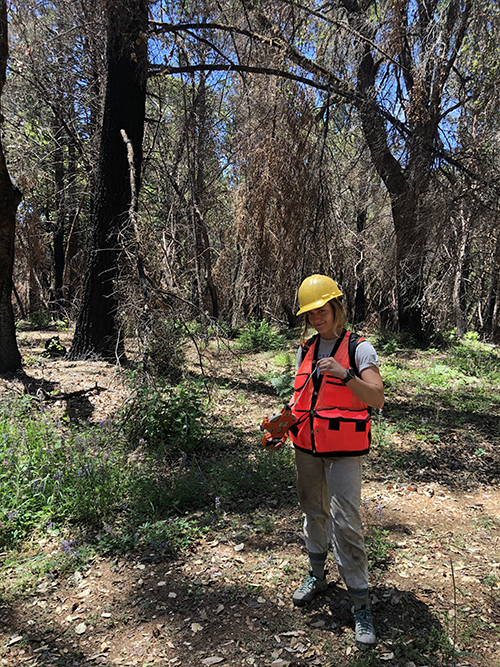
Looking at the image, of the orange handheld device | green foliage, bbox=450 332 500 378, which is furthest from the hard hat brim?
green foliage, bbox=450 332 500 378

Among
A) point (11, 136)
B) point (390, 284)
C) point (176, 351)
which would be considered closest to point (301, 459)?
point (176, 351)

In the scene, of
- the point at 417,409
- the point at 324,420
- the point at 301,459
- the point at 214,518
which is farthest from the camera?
the point at 417,409

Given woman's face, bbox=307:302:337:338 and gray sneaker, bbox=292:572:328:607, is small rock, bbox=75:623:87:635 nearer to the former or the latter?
gray sneaker, bbox=292:572:328:607

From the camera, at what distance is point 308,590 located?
9.11 feet

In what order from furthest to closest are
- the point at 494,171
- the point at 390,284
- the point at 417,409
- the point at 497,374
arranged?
1. the point at 390,284
2. the point at 497,374
3. the point at 417,409
4. the point at 494,171

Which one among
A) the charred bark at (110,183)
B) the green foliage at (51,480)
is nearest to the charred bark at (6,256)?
the charred bark at (110,183)

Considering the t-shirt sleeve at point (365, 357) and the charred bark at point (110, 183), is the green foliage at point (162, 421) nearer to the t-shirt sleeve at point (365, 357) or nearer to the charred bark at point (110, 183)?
the charred bark at point (110, 183)

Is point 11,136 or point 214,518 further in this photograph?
point 11,136

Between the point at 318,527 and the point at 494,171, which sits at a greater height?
the point at 494,171

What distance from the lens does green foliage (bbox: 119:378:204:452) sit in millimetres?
4672

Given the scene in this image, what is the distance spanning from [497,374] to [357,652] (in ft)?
22.1

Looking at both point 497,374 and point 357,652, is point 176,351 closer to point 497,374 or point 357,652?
point 357,652

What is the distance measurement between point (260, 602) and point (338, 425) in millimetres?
1321

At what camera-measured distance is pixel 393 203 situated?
6.56 metres
